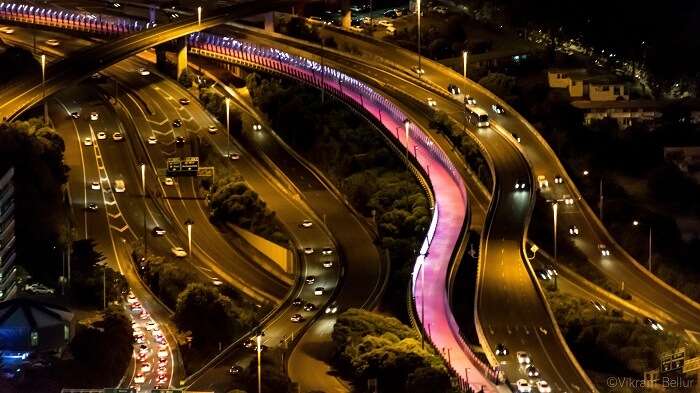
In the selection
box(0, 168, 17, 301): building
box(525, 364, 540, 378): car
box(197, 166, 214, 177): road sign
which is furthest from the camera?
box(197, 166, 214, 177): road sign

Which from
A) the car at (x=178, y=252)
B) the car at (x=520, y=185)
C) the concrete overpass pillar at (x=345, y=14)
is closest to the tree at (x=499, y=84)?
the concrete overpass pillar at (x=345, y=14)

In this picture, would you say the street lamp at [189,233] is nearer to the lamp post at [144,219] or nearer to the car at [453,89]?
the lamp post at [144,219]

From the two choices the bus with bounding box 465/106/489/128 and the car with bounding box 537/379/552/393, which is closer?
the car with bounding box 537/379/552/393

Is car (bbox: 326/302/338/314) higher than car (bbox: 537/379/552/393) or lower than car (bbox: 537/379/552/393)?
lower

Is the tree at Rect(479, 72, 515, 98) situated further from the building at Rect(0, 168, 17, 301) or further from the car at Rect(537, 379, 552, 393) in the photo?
the car at Rect(537, 379, 552, 393)

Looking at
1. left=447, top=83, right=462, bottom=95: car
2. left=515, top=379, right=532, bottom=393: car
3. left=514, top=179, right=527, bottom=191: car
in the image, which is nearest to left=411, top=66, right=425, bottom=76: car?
left=447, top=83, right=462, bottom=95: car

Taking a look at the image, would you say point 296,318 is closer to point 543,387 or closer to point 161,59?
point 543,387

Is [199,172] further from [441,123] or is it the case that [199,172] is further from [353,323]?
[353,323]
